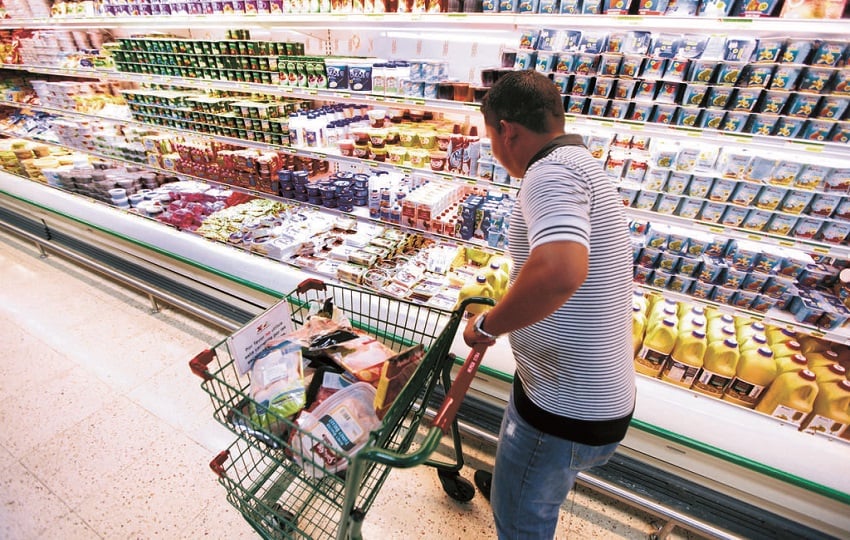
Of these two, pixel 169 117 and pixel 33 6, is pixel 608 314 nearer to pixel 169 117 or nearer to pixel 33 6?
pixel 169 117

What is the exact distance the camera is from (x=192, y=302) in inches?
129

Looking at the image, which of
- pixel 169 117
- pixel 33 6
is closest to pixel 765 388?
pixel 169 117

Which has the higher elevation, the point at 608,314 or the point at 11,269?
the point at 608,314

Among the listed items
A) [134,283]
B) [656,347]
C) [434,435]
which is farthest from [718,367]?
→ [134,283]

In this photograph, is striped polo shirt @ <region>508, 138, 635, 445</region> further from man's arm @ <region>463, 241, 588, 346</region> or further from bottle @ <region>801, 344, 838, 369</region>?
bottle @ <region>801, 344, 838, 369</region>

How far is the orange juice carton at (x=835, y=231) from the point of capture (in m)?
1.64

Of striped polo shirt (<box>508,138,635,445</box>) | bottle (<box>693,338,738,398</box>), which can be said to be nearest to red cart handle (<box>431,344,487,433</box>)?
striped polo shirt (<box>508,138,635,445</box>)

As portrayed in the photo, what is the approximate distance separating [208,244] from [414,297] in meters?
1.76

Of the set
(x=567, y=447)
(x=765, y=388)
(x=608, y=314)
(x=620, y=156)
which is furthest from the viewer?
(x=620, y=156)

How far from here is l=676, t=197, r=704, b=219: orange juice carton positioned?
1851 mm

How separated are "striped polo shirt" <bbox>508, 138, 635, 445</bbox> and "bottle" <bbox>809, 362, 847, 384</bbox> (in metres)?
1.16

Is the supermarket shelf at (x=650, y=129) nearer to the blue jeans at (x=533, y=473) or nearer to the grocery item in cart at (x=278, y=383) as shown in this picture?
the blue jeans at (x=533, y=473)

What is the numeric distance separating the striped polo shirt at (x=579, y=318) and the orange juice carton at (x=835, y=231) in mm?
1127

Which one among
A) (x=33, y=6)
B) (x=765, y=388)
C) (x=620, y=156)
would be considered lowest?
(x=765, y=388)
